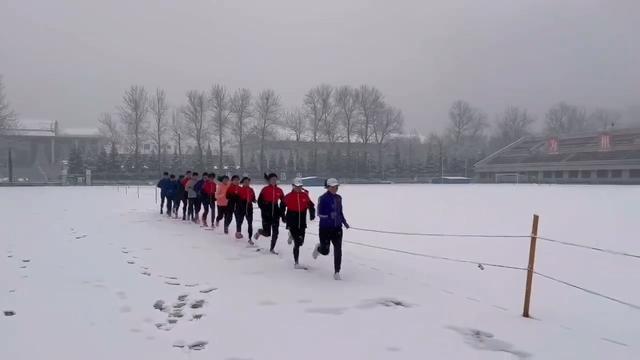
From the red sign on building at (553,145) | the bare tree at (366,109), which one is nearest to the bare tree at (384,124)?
the bare tree at (366,109)

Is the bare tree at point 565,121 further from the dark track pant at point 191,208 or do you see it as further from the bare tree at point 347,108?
the dark track pant at point 191,208

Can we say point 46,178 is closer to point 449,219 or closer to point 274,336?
point 449,219

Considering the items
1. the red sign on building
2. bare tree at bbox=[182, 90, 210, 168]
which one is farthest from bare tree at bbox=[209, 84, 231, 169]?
the red sign on building

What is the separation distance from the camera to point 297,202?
9484mm

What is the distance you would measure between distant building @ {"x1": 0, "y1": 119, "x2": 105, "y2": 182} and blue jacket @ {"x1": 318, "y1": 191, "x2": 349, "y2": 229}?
83562 millimetres

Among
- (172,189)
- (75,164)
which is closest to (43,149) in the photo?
(75,164)

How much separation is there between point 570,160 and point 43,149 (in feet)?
293

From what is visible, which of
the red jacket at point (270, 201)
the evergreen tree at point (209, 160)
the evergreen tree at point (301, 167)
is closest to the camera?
the red jacket at point (270, 201)

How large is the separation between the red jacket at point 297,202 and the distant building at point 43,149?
271 feet

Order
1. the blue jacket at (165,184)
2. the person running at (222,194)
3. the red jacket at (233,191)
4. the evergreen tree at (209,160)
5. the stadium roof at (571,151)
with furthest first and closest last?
the evergreen tree at (209,160) → the stadium roof at (571,151) → the blue jacket at (165,184) → the person running at (222,194) → the red jacket at (233,191)

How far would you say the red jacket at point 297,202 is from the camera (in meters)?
9.46

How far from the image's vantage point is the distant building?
83.9 m

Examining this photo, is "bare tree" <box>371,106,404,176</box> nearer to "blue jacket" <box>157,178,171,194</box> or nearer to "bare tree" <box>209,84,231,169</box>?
"bare tree" <box>209,84,231,169</box>

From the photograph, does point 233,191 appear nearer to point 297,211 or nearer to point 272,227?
point 272,227
